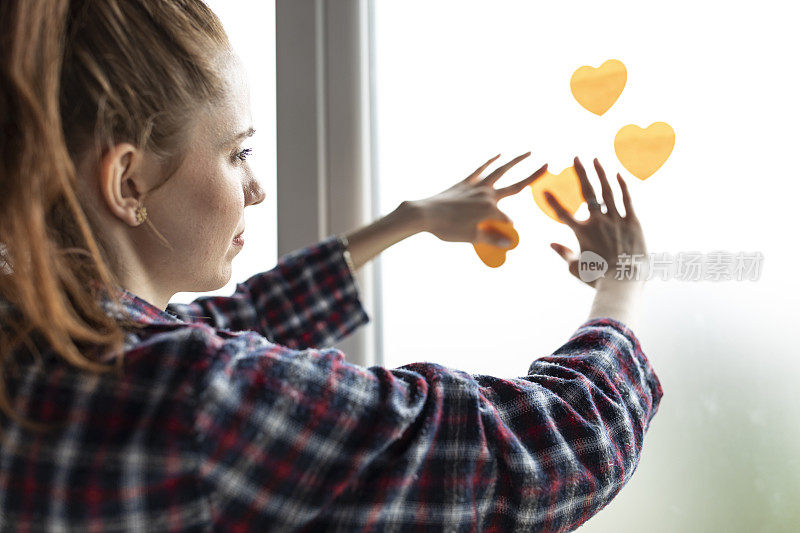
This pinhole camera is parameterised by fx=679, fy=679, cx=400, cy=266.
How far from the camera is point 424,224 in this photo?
74 centimetres

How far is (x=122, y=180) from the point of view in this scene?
0.54 m

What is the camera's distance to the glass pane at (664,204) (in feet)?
2.02

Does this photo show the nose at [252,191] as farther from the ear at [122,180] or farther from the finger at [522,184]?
the finger at [522,184]

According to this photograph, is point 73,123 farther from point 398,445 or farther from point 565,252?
point 565,252

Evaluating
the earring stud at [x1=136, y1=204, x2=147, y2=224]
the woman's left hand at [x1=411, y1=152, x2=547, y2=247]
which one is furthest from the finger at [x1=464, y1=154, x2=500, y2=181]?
the earring stud at [x1=136, y1=204, x2=147, y2=224]

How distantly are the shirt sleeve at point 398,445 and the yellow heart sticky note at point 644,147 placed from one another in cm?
24

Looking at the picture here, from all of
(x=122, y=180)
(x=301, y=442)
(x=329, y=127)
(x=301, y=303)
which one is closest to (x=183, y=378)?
(x=301, y=442)

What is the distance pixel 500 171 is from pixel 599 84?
0.43ft

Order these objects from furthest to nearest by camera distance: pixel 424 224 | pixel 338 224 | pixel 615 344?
1. pixel 338 224
2. pixel 424 224
3. pixel 615 344

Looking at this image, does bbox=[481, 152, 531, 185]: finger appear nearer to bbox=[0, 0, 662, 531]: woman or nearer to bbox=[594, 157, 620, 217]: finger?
bbox=[594, 157, 620, 217]: finger

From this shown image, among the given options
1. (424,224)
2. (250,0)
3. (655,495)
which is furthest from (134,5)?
(655,495)

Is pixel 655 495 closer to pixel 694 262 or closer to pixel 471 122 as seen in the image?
pixel 694 262

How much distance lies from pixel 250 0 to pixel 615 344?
70cm

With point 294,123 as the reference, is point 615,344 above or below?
below
